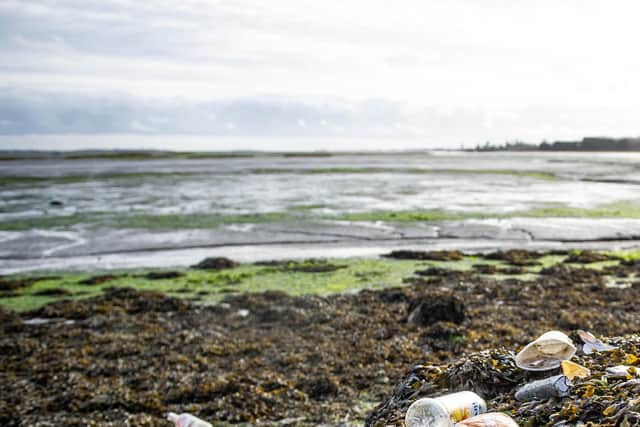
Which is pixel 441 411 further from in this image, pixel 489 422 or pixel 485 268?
pixel 485 268

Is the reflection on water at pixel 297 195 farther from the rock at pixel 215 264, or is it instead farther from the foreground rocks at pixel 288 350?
the foreground rocks at pixel 288 350

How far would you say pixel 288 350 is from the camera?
384 inches

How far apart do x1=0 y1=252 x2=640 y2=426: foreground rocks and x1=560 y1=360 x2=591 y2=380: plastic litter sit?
11 cm

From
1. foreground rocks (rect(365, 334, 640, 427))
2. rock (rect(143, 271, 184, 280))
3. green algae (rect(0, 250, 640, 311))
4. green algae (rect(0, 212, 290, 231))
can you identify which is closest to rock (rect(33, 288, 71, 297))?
green algae (rect(0, 250, 640, 311))

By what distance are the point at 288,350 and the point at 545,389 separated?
20.9ft

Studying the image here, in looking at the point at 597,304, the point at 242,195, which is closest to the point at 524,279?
the point at 597,304

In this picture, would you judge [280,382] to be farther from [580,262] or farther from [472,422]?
[580,262]

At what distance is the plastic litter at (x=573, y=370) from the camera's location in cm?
386

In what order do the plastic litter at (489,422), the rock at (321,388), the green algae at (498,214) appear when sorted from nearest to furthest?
the plastic litter at (489,422)
the rock at (321,388)
the green algae at (498,214)

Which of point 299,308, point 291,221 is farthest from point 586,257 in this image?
point 291,221

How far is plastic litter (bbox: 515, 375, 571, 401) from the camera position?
12.3 feet

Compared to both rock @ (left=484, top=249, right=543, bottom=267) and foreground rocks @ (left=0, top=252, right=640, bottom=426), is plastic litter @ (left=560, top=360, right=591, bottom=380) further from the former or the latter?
rock @ (left=484, top=249, right=543, bottom=267)

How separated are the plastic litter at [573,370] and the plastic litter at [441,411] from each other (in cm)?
74

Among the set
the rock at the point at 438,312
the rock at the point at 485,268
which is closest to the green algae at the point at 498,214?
the rock at the point at 485,268
